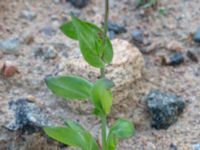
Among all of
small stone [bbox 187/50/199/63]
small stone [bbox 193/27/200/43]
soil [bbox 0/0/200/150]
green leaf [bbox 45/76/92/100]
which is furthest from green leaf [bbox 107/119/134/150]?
small stone [bbox 193/27/200/43]

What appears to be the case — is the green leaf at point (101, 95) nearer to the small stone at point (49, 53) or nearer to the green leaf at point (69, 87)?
the green leaf at point (69, 87)

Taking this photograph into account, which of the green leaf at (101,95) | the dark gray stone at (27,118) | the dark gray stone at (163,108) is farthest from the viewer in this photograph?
the dark gray stone at (163,108)

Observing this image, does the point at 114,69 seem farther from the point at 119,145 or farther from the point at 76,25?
the point at 76,25

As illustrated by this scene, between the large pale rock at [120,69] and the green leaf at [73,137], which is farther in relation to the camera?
the large pale rock at [120,69]

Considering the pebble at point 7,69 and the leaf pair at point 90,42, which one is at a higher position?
the leaf pair at point 90,42

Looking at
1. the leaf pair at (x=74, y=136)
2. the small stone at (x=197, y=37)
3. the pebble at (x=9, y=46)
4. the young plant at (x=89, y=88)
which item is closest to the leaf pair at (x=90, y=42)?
the young plant at (x=89, y=88)

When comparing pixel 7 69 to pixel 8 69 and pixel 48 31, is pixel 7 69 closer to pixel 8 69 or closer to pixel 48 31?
pixel 8 69

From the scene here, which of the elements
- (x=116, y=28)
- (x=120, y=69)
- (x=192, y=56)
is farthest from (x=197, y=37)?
(x=120, y=69)

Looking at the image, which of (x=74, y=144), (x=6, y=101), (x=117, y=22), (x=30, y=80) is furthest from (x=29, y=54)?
(x=74, y=144)
